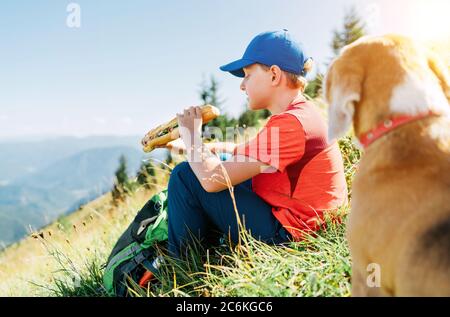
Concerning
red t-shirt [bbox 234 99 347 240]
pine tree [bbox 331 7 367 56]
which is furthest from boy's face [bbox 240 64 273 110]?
pine tree [bbox 331 7 367 56]

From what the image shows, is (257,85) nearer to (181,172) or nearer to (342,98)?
(181,172)

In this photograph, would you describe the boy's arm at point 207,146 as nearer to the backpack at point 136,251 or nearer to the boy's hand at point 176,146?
the boy's hand at point 176,146

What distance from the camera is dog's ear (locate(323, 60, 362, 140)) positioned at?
190 centimetres

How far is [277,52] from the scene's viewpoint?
10.0 feet

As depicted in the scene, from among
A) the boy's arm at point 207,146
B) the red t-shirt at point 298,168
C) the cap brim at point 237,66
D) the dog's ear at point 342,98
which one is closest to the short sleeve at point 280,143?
the red t-shirt at point 298,168

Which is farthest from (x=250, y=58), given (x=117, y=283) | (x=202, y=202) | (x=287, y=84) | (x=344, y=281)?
(x=117, y=283)

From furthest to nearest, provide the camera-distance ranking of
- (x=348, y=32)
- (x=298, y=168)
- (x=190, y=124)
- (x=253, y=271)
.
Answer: (x=348, y=32), (x=190, y=124), (x=298, y=168), (x=253, y=271)

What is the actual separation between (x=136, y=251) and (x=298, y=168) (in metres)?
1.48

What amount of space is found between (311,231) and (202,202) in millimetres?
833

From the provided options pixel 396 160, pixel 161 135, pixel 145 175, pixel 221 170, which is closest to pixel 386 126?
pixel 396 160

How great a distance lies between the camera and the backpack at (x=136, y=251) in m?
3.25

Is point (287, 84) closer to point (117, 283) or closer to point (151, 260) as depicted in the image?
point (151, 260)

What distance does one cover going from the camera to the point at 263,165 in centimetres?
276
